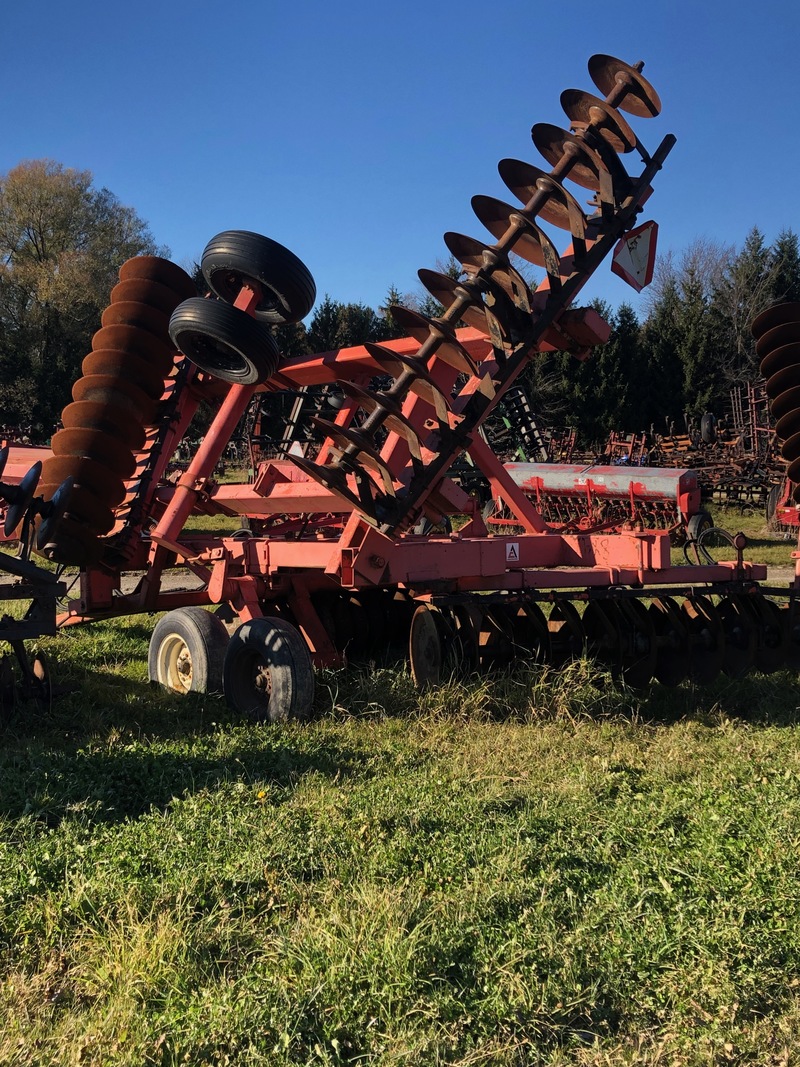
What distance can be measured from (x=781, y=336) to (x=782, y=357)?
0.53ft

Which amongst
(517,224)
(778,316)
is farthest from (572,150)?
(778,316)

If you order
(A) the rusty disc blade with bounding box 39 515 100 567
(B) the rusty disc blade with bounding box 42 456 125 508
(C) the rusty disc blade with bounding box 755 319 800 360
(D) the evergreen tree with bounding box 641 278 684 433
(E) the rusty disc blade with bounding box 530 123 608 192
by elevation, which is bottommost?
(A) the rusty disc blade with bounding box 39 515 100 567

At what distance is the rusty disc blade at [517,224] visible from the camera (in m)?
5.25

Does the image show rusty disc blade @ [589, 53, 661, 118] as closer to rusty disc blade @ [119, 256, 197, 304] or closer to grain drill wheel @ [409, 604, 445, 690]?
rusty disc blade @ [119, 256, 197, 304]

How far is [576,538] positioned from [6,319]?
32.3m

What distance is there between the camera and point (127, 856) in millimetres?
3234

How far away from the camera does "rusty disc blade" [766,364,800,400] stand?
6.81m

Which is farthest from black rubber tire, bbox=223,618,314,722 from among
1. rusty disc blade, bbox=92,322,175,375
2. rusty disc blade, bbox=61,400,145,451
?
rusty disc blade, bbox=92,322,175,375

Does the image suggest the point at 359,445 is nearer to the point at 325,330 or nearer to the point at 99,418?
the point at 99,418

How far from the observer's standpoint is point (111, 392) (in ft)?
21.5

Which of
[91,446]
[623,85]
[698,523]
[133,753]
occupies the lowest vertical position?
[133,753]

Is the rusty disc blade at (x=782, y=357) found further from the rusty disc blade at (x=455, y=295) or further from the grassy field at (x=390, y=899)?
the grassy field at (x=390, y=899)

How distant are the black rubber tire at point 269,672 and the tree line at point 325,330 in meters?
26.7

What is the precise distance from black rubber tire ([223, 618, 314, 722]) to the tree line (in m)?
26.7
